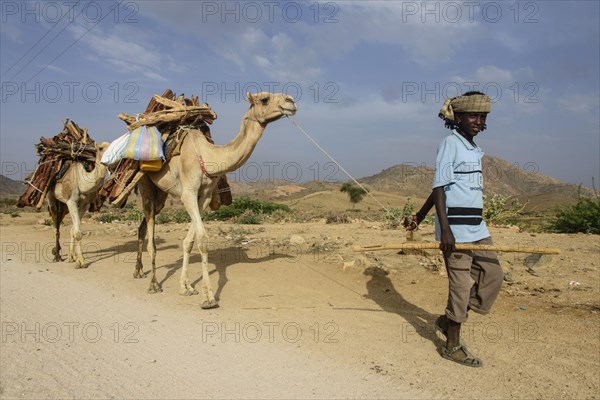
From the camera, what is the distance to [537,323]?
5570 mm

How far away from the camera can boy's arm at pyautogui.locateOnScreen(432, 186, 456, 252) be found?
4309mm

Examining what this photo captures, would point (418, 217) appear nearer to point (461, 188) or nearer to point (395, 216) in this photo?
point (461, 188)

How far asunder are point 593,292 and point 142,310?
254 inches

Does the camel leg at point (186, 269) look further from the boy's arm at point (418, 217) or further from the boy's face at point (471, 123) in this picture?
the boy's face at point (471, 123)

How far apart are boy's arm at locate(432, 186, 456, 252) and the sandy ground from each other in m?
1.16

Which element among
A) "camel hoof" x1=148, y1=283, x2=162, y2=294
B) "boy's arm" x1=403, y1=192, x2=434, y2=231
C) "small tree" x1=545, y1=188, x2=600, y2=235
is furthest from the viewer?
"small tree" x1=545, y1=188, x2=600, y2=235

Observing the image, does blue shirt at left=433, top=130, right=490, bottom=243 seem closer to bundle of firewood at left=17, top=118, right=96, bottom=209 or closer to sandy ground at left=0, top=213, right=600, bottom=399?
sandy ground at left=0, top=213, right=600, bottom=399

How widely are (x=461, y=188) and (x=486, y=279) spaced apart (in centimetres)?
94

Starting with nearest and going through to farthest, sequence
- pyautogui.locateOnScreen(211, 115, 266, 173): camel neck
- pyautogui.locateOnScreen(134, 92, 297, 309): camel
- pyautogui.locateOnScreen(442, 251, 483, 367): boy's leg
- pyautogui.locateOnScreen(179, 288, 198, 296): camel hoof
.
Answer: pyautogui.locateOnScreen(442, 251, 483, 367): boy's leg
pyautogui.locateOnScreen(134, 92, 297, 309): camel
pyautogui.locateOnScreen(211, 115, 266, 173): camel neck
pyautogui.locateOnScreen(179, 288, 198, 296): camel hoof

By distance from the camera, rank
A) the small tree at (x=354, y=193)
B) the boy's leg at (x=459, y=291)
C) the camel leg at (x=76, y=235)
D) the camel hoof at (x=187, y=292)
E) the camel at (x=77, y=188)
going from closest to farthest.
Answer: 1. the boy's leg at (x=459, y=291)
2. the camel hoof at (x=187, y=292)
3. the camel leg at (x=76, y=235)
4. the camel at (x=77, y=188)
5. the small tree at (x=354, y=193)

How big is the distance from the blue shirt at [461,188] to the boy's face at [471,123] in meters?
0.14

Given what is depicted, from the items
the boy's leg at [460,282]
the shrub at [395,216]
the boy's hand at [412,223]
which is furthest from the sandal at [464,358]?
the shrub at [395,216]

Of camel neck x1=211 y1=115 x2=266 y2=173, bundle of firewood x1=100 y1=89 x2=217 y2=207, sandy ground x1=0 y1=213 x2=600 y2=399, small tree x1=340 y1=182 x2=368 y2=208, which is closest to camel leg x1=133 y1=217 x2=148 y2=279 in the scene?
sandy ground x1=0 y1=213 x2=600 y2=399

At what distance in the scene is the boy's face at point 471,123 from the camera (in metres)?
4.52
